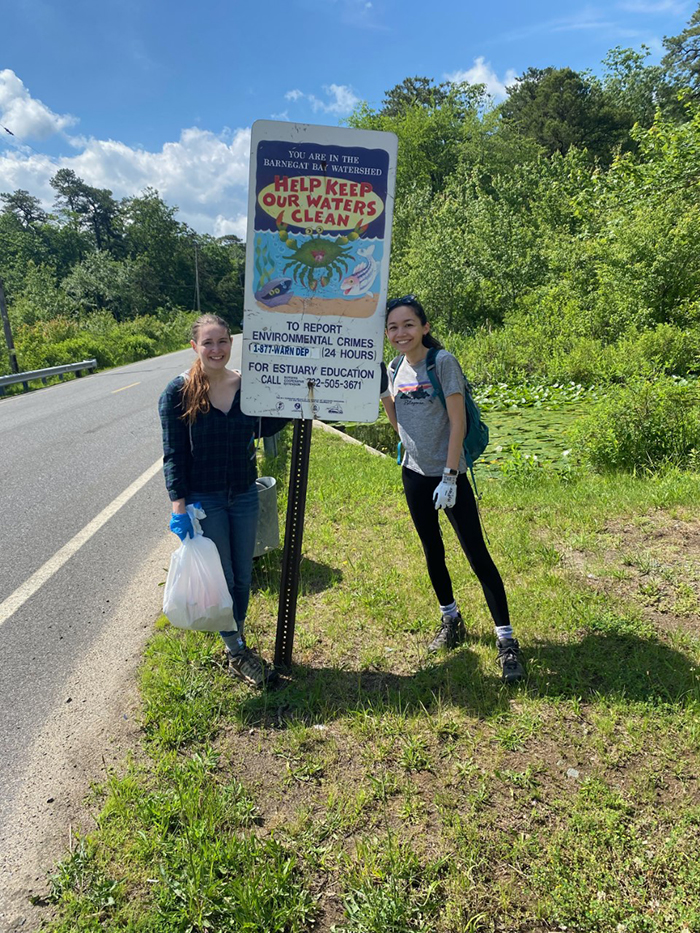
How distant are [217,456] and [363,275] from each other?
3.71 ft

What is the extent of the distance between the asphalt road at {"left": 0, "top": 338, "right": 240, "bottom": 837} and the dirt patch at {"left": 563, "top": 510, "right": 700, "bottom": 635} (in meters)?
3.29

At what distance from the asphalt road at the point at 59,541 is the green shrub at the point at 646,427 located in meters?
4.57

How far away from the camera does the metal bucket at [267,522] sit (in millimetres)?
3963

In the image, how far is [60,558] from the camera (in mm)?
4797

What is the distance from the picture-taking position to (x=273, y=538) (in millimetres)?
4090

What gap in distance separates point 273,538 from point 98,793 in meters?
2.00

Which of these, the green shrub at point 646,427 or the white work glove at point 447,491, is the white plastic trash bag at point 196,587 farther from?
the green shrub at point 646,427

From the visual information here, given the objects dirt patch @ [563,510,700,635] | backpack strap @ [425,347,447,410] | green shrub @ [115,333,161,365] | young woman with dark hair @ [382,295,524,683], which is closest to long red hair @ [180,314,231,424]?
young woman with dark hair @ [382,295,524,683]

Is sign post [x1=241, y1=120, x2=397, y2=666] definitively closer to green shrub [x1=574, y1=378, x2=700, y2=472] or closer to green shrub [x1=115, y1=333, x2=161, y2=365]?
green shrub [x1=574, y1=378, x2=700, y2=472]

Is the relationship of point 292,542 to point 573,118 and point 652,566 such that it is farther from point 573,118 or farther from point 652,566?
point 573,118

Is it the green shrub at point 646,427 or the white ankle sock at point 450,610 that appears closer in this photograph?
the white ankle sock at point 450,610

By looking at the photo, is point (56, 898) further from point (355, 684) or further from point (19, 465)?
point (19, 465)

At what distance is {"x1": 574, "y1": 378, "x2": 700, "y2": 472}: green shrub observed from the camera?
223 inches

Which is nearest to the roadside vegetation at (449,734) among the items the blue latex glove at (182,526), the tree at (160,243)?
the blue latex glove at (182,526)
